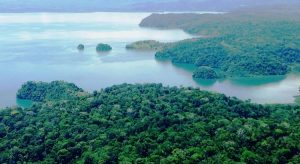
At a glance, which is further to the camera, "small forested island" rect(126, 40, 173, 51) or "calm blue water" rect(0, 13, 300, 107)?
"small forested island" rect(126, 40, 173, 51)

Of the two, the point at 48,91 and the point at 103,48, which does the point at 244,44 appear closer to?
the point at 103,48

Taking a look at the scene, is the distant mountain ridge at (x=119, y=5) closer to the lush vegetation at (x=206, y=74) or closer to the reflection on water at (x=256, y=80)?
the reflection on water at (x=256, y=80)

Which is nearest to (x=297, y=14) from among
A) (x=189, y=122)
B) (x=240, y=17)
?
(x=240, y=17)

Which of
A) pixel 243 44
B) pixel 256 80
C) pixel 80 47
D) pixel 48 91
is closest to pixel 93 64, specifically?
pixel 80 47

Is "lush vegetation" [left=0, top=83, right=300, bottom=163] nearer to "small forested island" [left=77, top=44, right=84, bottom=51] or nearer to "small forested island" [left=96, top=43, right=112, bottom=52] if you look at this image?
"small forested island" [left=96, top=43, right=112, bottom=52]

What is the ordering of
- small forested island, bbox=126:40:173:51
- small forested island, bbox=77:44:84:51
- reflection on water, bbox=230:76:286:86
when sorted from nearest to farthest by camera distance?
reflection on water, bbox=230:76:286:86
small forested island, bbox=77:44:84:51
small forested island, bbox=126:40:173:51

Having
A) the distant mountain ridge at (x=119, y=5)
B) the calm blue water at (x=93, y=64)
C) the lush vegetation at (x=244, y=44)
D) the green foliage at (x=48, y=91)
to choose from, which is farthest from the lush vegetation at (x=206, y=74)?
the distant mountain ridge at (x=119, y=5)

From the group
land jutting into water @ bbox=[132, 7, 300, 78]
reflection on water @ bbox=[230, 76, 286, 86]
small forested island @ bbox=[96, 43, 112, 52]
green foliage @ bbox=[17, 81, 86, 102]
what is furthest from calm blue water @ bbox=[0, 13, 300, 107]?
land jutting into water @ bbox=[132, 7, 300, 78]
